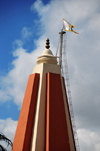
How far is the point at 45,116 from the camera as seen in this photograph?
14.2 metres

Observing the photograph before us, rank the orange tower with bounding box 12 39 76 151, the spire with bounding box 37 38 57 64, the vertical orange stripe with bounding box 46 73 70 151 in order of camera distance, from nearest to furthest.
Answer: the vertical orange stripe with bounding box 46 73 70 151 → the orange tower with bounding box 12 39 76 151 → the spire with bounding box 37 38 57 64

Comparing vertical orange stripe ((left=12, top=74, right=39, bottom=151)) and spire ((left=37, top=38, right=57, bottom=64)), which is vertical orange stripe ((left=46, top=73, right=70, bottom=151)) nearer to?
vertical orange stripe ((left=12, top=74, right=39, bottom=151))

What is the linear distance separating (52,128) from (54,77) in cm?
433

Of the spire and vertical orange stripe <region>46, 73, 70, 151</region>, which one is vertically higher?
the spire

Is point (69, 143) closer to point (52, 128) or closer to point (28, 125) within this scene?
point (52, 128)

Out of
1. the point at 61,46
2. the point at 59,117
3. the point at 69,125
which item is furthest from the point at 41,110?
the point at 61,46

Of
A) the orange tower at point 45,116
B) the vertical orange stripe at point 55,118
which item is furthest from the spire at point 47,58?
the vertical orange stripe at point 55,118

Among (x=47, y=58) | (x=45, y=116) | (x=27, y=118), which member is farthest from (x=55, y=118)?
(x=47, y=58)

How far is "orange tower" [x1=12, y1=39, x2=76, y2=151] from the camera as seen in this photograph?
43.1ft

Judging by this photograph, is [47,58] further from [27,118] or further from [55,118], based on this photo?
[27,118]

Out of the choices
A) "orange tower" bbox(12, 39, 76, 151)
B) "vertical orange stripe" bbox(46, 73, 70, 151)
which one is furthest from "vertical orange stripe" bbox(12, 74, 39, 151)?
"vertical orange stripe" bbox(46, 73, 70, 151)

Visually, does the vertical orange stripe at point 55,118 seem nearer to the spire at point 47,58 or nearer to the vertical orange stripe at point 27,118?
the vertical orange stripe at point 27,118

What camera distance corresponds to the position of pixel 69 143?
13.7 metres

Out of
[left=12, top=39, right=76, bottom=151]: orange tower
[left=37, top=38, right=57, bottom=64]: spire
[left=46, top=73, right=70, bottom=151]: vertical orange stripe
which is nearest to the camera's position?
[left=46, top=73, right=70, bottom=151]: vertical orange stripe
